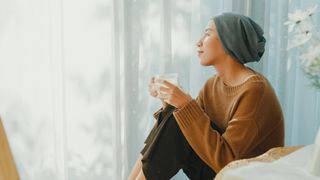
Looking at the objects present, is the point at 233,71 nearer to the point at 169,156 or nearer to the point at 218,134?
the point at 218,134

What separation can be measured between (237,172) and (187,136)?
45 cm

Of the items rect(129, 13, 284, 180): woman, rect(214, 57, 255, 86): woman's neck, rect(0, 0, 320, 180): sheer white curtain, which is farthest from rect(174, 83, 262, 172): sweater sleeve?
rect(0, 0, 320, 180): sheer white curtain

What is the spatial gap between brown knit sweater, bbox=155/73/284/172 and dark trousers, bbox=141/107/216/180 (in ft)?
0.23

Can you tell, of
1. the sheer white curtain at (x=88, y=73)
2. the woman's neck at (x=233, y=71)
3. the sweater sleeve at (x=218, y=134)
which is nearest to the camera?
the sweater sleeve at (x=218, y=134)

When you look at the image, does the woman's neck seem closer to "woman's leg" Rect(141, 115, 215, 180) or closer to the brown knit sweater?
the brown knit sweater

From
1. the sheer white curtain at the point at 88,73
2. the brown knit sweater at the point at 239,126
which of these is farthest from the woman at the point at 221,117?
the sheer white curtain at the point at 88,73

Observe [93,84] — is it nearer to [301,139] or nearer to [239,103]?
[239,103]

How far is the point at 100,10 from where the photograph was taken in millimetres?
1848

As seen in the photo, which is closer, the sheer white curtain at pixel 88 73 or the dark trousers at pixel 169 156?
the dark trousers at pixel 169 156

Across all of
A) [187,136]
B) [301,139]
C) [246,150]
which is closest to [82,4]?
[187,136]

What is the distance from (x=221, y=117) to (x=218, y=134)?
13cm

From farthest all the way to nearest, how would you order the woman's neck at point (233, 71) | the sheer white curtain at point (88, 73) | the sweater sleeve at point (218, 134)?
the sheer white curtain at point (88, 73)
the woman's neck at point (233, 71)
the sweater sleeve at point (218, 134)

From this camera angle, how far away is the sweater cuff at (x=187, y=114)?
1459mm

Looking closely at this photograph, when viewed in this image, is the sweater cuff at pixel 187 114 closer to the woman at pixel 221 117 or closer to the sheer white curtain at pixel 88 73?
the woman at pixel 221 117
